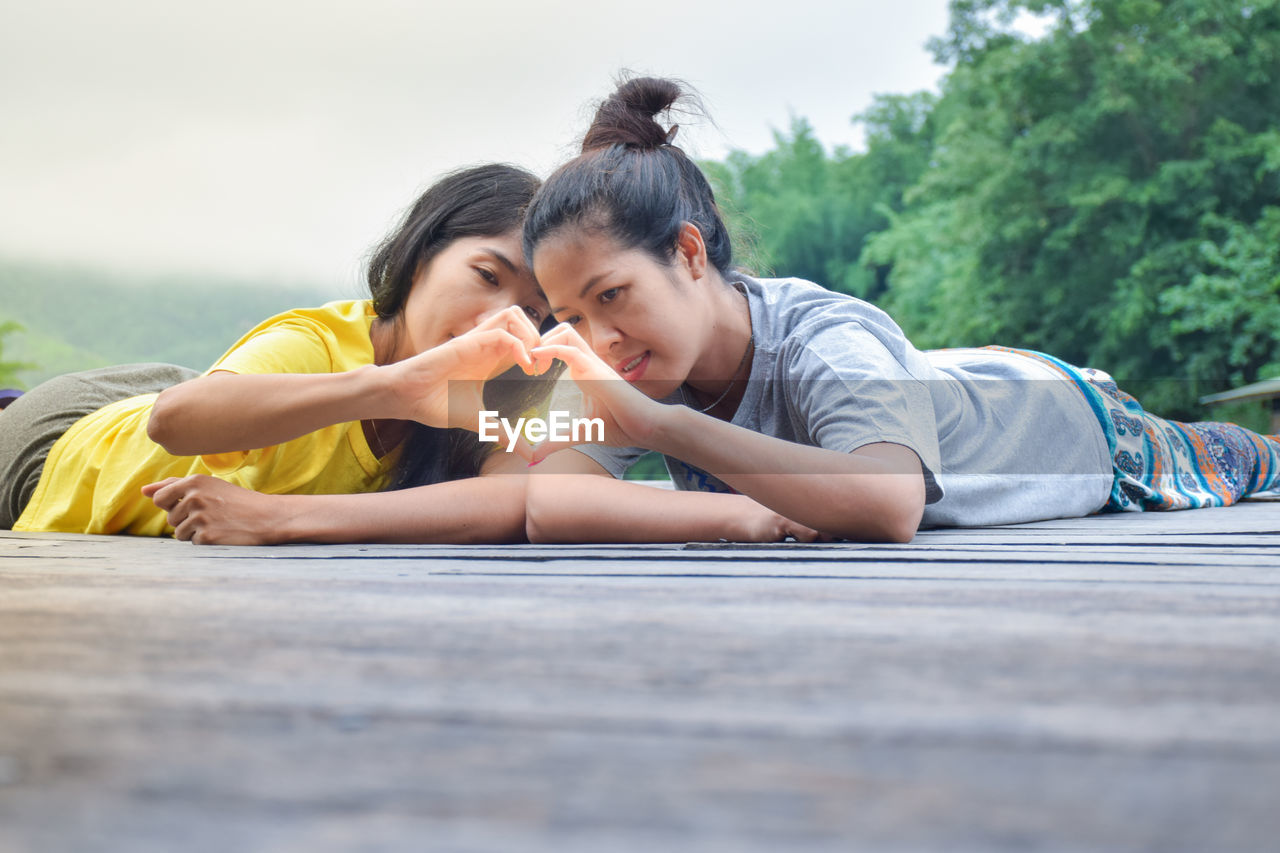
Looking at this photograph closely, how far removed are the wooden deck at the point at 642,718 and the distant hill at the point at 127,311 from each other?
789 inches

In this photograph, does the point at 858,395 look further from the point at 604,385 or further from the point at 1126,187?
the point at 1126,187

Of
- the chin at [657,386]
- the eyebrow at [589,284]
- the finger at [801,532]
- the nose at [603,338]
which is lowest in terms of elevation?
the finger at [801,532]

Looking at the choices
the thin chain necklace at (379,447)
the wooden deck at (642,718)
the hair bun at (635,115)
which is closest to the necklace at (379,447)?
the thin chain necklace at (379,447)

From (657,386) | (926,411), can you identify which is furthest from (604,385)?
(926,411)

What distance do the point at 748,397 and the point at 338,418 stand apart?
0.72m

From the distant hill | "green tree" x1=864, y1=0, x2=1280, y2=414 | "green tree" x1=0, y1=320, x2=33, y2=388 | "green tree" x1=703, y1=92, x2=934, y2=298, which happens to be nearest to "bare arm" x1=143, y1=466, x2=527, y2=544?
"green tree" x1=864, y1=0, x2=1280, y2=414

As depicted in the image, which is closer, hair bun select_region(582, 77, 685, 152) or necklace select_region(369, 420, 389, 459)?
hair bun select_region(582, 77, 685, 152)

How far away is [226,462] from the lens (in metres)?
1.72

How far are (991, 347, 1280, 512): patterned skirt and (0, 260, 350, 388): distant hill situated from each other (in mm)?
18844

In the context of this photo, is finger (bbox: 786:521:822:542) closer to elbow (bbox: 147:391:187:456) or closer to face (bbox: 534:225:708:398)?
face (bbox: 534:225:708:398)

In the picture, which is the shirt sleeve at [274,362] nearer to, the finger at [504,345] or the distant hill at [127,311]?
the finger at [504,345]

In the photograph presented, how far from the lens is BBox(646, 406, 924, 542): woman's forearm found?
1269mm

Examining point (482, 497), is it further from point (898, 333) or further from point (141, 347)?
point (141, 347)

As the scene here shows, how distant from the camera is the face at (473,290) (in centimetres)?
187
